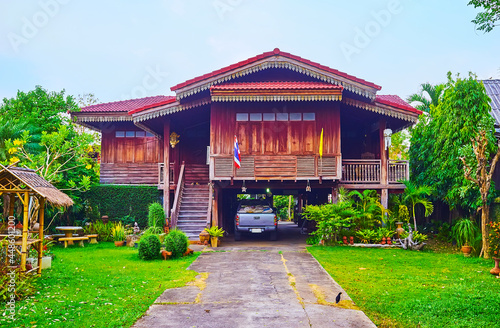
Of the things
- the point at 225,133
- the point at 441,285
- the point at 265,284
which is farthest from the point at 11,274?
the point at 225,133

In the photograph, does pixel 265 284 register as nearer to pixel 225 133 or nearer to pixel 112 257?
pixel 112 257

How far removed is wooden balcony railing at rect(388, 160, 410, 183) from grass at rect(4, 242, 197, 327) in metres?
8.76

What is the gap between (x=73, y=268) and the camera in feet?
34.9

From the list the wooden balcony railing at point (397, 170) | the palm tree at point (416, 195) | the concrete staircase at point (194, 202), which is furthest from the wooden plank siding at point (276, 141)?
the palm tree at point (416, 195)

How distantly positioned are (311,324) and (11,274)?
5265 millimetres

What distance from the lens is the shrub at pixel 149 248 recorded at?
40.2ft

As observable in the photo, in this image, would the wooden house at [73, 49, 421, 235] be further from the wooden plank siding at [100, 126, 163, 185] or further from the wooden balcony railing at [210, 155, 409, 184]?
the wooden plank siding at [100, 126, 163, 185]

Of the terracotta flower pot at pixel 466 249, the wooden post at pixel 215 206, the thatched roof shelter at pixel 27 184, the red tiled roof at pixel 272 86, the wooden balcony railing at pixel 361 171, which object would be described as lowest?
the terracotta flower pot at pixel 466 249

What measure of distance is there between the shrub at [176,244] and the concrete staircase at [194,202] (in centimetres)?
332

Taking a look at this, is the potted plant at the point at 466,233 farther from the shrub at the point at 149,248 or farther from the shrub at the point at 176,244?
the shrub at the point at 149,248

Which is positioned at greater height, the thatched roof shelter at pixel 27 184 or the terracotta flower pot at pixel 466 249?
the thatched roof shelter at pixel 27 184

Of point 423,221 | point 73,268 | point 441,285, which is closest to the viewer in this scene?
point 441,285

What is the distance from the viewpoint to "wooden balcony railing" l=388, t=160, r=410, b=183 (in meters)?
17.3

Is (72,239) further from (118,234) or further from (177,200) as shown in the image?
(177,200)
